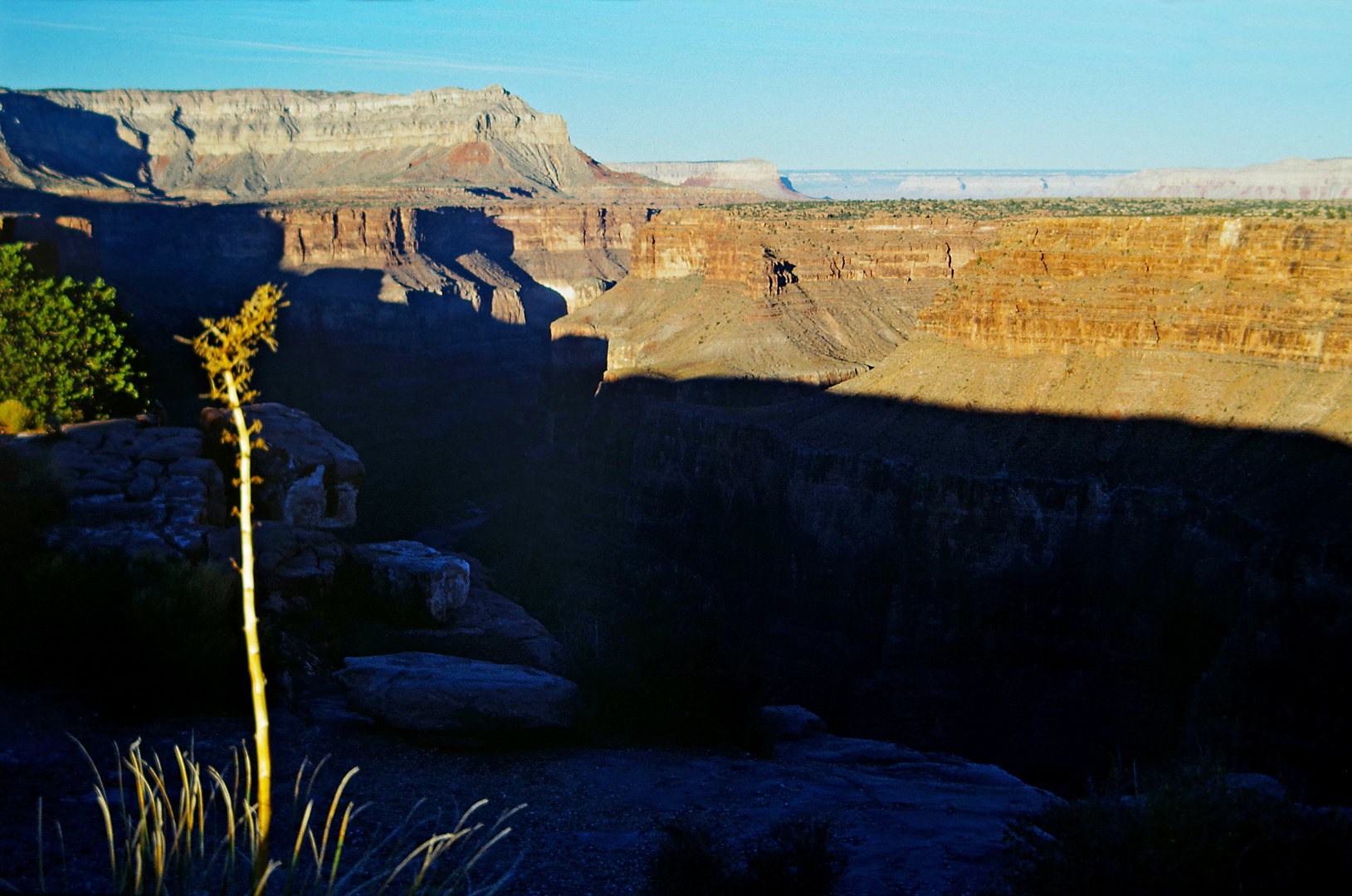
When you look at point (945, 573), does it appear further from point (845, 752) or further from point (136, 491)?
point (136, 491)

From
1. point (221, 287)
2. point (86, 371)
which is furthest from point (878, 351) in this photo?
point (221, 287)

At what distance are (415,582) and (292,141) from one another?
539 feet

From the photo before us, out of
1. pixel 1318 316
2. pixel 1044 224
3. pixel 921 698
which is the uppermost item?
pixel 1044 224

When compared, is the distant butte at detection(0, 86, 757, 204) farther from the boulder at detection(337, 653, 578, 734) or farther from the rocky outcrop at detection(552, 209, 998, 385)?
the boulder at detection(337, 653, 578, 734)

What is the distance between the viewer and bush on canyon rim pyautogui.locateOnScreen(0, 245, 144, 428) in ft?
91.2

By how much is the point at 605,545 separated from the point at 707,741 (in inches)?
1103

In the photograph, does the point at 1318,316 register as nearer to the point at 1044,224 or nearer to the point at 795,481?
the point at 1044,224

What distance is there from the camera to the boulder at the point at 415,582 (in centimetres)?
2214

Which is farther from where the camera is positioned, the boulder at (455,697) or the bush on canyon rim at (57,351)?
the bush on canyon rim at (57,351)

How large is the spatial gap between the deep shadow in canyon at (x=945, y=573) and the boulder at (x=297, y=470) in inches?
201

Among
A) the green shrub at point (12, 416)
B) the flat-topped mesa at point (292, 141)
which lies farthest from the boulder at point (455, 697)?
the flat-topped mesa at point (292, 141)

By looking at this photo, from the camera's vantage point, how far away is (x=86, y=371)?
2945 centimetres

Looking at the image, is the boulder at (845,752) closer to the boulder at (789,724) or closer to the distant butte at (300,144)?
the boulder at (789,724)

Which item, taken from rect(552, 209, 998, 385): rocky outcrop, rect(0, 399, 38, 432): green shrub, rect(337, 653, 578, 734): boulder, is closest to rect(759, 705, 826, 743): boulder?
rect(337, 653, 578, 734): boulder
